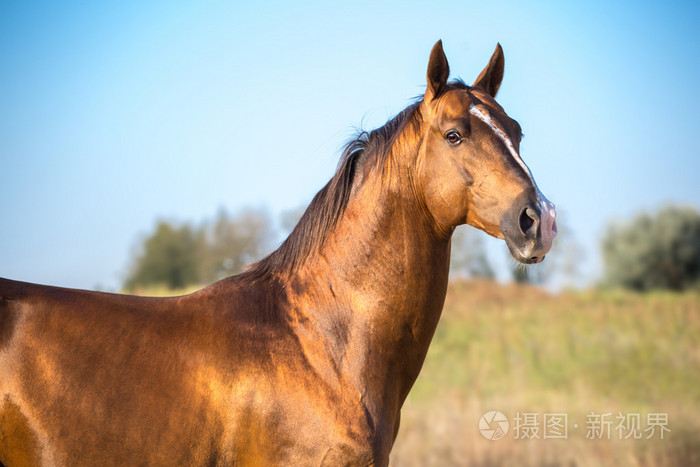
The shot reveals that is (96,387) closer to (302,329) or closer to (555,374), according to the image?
(302,329)

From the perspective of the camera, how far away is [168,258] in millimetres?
20578

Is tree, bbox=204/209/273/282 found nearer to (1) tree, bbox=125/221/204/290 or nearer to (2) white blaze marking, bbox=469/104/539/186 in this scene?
(2) white blaze marking, bbox=469/104/539/186

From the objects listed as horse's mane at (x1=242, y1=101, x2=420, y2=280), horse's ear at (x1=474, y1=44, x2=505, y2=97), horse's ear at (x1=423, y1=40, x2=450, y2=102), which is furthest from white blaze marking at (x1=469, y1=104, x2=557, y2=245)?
horse's ear at (x1=474, y1=44, x2=505, y2=97)

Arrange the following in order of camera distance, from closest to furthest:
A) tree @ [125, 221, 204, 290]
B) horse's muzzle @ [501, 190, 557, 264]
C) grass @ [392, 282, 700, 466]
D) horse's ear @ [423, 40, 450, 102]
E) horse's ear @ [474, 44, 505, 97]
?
1. horse's muzzle @ [501, 190, 557, 264]
2. horse's ear @ [423, 40, 450, 102]
3. horse's ear @ [474, 44, 505, 97]
4. grass @ [392, 282, 700, 466]
5. tree @ [125, 221, 204, 290]

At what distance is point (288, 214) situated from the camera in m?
5.29

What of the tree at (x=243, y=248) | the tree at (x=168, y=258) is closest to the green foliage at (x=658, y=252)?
the tree at (x=168, y=258)

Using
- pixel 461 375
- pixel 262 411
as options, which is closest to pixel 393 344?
pixel 262 411

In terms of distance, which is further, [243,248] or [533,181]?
[243,248]

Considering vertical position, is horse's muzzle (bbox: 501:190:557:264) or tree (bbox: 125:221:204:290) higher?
tree (bbox: 125:221:204:290)

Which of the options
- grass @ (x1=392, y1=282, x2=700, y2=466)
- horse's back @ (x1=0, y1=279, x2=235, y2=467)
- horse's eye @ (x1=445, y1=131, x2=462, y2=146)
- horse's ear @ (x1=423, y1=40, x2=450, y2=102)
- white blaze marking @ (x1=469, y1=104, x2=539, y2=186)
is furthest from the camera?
grass @ (x1=392, y1=282, x2=700, y2=466)

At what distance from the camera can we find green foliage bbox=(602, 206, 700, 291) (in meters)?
32.7

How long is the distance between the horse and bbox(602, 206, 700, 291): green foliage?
1321 inches

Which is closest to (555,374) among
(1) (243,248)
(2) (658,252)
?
(1) (243,248)

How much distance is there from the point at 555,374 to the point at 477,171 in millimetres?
14065
